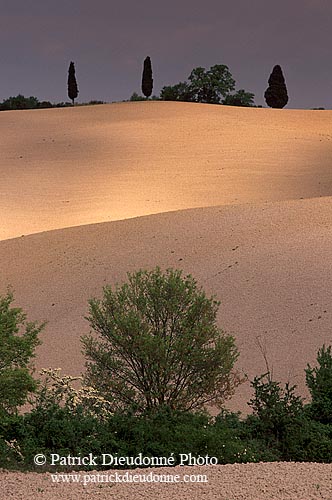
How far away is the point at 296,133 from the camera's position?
32.9 metres

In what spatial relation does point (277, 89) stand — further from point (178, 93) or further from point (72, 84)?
point (72, 84)

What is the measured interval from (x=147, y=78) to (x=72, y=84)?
484cm

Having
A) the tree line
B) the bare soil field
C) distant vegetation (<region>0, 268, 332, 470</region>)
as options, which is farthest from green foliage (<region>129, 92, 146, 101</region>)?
distant vegetation (<region>0, 268, 332, 470</region>)

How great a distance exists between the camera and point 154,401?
845cm

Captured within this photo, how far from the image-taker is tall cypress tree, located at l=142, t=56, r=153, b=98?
49.8m

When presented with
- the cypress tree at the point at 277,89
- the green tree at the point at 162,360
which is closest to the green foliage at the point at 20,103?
the cypress tree at the point at 277,89

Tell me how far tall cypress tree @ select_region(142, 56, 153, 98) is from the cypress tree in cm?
779

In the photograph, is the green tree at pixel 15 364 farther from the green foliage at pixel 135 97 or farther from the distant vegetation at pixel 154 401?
the green foliage at pixel 135 97

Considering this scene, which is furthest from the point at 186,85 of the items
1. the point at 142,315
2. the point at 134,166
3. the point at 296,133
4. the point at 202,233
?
the point at 142,315

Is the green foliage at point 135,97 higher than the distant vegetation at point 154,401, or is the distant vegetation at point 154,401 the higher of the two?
the green foliage at point 135,97

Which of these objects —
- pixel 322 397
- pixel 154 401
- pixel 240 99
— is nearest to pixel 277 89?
pixel 240 99

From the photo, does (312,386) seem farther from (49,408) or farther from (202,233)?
(202,233)

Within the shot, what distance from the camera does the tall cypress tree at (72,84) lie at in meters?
50.5

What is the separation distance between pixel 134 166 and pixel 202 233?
13319 millimetres
